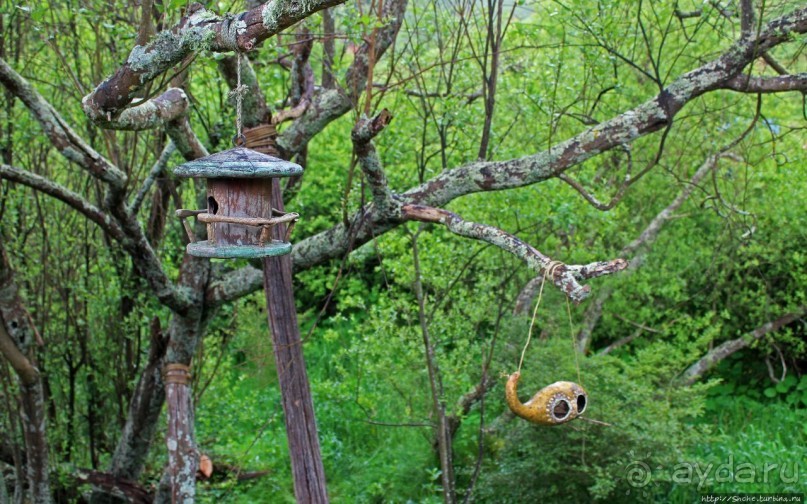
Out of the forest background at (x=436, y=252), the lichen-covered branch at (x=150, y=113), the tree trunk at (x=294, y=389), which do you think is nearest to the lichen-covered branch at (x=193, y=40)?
the lichen-covered branch at (x=150, y=113)

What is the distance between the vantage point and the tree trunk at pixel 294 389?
14.9 feet

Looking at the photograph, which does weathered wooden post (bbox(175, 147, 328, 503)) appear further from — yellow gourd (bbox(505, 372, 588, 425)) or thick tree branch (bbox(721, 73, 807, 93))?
thick tree branch (bbox(721, 73, 807, 93))

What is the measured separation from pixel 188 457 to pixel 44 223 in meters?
2.45

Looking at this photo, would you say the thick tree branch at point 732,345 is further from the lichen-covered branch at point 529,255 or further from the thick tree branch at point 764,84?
the lichen-covered branch at point 529,255

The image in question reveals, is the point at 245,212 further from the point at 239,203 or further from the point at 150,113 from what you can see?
the point at 150,113

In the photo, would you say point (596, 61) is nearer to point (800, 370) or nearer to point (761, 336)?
point (761, 336)

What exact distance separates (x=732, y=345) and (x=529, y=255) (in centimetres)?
643

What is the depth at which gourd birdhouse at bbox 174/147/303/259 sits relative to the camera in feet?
9.14

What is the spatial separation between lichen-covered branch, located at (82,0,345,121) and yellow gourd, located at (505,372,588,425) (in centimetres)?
174

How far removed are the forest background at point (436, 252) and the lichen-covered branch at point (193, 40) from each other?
0.34 meters

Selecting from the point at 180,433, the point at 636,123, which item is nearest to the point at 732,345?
the point at 636,123

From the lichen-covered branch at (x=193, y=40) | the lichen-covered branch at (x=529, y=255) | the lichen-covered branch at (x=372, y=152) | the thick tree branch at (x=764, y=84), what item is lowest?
the lichen-covered branch at (x=529, y=255)

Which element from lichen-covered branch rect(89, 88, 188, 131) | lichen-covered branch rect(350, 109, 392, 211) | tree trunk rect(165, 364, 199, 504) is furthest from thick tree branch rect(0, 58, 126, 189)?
lichen-covered branch rect(350, 109, 392, 211)

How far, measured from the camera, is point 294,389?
4.59 meters
